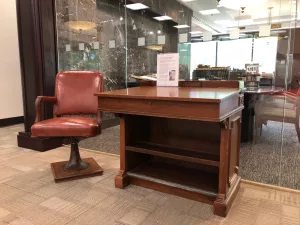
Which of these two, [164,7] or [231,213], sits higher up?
[164,7]

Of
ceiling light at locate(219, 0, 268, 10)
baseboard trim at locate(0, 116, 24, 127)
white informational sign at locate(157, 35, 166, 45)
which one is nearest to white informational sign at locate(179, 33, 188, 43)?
white informational sign at locate(157, 35, 166, 45)

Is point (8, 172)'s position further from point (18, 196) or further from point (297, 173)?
point (297, 173)

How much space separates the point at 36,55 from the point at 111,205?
7.07ft

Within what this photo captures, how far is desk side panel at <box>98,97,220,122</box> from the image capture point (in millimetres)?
1379

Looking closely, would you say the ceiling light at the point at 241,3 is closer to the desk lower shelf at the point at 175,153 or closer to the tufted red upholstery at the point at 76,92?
the tufted red upholstery at the point at 76,92

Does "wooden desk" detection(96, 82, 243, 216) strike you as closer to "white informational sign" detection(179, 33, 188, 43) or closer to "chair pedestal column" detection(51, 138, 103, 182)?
"chair pedestal column" detection(51, 138, 103, 182)

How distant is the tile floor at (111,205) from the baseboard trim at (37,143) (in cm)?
67

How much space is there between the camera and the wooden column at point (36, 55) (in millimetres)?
2938

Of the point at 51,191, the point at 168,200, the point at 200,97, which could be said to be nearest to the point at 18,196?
the point at 51,191

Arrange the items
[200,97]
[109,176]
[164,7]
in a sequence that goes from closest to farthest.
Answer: [200,97], [109,176], [164,7]

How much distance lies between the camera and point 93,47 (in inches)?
157

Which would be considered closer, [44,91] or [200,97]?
[200,97]

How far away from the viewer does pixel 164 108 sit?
153cm

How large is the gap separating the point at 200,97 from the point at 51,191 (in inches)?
56.3
